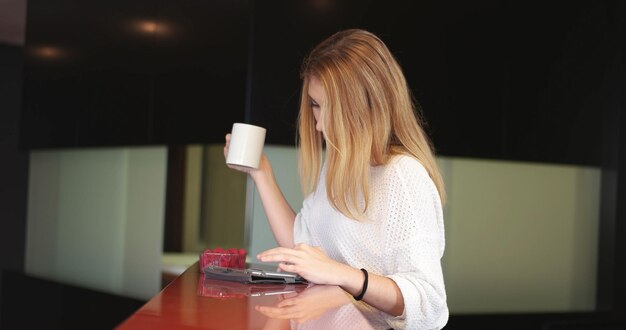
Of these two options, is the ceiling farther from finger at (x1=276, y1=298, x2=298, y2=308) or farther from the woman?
finger at (x1=276, y1=298, x2=298, y2=308)

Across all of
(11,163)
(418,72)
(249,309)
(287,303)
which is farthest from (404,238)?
(11,163)

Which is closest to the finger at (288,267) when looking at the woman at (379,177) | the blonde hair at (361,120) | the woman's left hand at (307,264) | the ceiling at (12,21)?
the woman's left hand at (307,264)

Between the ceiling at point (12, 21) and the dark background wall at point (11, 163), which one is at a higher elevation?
the ceiling at point (12, 21)

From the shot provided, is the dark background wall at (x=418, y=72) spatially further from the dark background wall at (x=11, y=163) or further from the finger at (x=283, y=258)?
the dark background wall at (x=11, y=163)

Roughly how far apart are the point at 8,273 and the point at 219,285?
17.5 ft

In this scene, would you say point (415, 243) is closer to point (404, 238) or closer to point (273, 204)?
point (404, 238)

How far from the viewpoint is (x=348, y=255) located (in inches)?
77.7

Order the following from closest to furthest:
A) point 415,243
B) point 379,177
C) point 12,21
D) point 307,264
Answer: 1. point 307,264
2. point 415,243
3. point 379,177
4. point 12,21

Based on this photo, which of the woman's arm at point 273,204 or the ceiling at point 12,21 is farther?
the ceiling at point 12,21

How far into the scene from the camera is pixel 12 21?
7.17m

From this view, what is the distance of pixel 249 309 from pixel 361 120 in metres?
0.61

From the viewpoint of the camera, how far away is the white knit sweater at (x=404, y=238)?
1.74 meters

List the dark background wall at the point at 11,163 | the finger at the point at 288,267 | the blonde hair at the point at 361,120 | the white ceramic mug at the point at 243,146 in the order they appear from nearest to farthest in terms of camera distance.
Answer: the finger at the point at 288,267 → the blonde hair at the point at 361,120 → the white ceramic mug at the point at 243,146 → the dark background wall at the point at 11,163

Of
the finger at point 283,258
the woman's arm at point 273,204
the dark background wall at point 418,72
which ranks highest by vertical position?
the dark background wall at point 418,72
